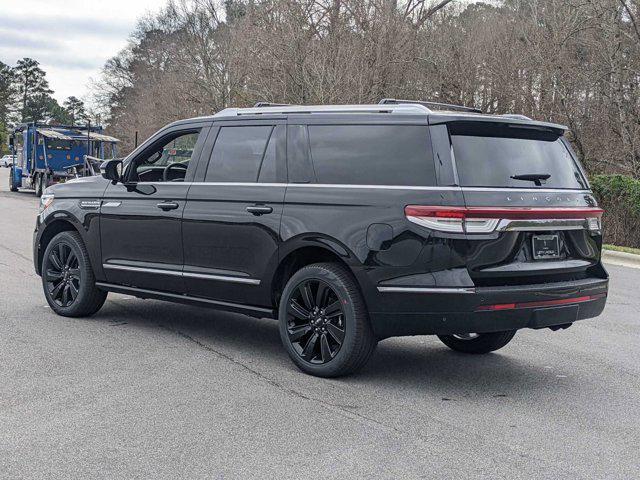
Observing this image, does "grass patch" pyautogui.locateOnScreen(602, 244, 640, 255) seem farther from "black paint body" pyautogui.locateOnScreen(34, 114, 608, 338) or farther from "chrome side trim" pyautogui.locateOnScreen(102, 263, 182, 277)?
"chrome side trim" pyautogui.locateOnScreen(102, 263, 182, 277)

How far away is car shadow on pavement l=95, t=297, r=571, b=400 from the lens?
5980 mm

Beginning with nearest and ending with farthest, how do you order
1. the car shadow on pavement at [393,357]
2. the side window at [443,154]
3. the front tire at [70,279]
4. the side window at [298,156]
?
the side window at [443,154] → the car shadow on pavement at [393,357] → the side window at [298,156] → the front tire at [70,279]

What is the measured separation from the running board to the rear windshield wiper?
2.06 meters

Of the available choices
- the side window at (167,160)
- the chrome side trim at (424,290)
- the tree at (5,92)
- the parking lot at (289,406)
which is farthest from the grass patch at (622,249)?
the tree at (5,92)

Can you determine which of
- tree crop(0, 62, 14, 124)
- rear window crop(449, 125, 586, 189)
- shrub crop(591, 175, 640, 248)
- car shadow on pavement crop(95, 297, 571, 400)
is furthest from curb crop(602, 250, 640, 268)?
tree crop(0, 62, 14, 124)

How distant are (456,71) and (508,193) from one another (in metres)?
20.9

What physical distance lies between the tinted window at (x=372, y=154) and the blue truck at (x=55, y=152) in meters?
26.0

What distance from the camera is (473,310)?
5402 millimetres

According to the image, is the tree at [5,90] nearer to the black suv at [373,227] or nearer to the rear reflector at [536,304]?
the black suv at [373,227]

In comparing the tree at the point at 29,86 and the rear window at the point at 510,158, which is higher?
the tree at the point at 29,86

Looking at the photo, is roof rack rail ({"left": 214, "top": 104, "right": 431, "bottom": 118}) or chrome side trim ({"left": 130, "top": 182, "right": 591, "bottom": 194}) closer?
chrome side trim ({"left": 130, "top": 182, "right": 591, "bottom": 194})

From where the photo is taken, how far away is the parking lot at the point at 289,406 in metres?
4.31

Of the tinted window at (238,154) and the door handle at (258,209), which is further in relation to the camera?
the tinted window at (238,154)

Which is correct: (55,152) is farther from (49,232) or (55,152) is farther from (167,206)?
(167,206)
